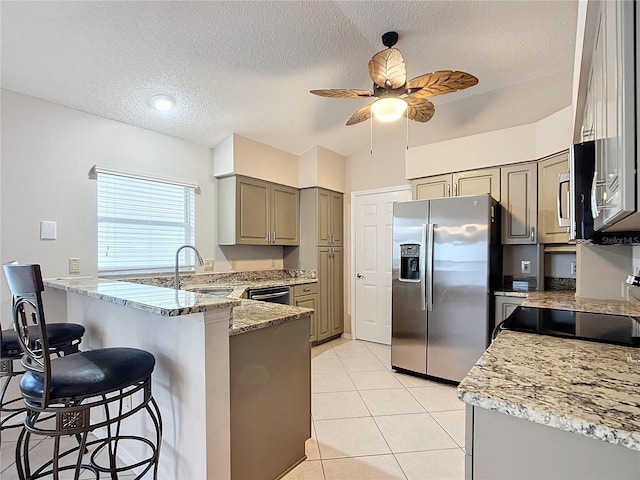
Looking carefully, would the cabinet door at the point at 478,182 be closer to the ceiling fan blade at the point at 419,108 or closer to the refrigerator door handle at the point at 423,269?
the refrigerator door handle at the point at 423,269

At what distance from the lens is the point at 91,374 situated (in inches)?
50.1

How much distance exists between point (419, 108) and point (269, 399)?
2.36m

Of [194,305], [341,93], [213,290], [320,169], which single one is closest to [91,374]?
[194,305]

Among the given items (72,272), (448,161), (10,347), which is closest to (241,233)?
(72,272)

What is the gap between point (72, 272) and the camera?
2658 mm

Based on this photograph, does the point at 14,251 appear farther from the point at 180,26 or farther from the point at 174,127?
the point at 180,26

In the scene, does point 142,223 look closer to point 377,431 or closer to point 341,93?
point 341,93

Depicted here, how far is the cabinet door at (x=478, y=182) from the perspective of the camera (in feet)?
10.8

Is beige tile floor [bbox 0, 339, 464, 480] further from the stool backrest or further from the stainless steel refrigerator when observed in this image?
the stool backrest

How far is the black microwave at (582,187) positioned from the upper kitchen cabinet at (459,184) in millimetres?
2050

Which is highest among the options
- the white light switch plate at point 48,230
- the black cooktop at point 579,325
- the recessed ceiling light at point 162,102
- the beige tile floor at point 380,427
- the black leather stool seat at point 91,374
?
the recessed ceiling light at point 162,102

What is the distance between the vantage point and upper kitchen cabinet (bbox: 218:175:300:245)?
3666 mm

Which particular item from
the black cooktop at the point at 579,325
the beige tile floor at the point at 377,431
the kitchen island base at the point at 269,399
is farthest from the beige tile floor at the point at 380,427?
the black cooktop at the point at 579,325

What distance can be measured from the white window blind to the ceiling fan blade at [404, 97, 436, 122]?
236 cm
